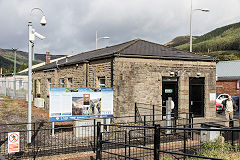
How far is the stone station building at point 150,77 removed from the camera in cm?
1520

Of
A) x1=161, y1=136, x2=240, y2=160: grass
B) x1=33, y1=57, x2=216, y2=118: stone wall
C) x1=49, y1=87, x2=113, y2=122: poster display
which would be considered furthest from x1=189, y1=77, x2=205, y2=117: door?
x1=161, y1=136, x2=240, y2=160: grass

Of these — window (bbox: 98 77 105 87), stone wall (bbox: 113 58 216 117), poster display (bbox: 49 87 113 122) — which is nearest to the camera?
poster display (bbox: 49 87 113 122)

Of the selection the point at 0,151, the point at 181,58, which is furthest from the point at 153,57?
the point at 0,151

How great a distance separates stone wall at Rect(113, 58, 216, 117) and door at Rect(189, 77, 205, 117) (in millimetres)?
301

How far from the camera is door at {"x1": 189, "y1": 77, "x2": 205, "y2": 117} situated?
17558 mm

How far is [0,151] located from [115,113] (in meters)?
7.19

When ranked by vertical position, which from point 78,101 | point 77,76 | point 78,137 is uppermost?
point 77,76

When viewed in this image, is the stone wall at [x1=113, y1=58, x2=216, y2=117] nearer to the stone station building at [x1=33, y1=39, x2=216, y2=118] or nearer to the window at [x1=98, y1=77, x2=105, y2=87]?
the stone station building at [x1=33, y1=39, x2=216, y2=118]

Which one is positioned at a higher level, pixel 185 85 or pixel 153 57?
pixel 153 57

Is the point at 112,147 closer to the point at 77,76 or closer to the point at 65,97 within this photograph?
the point at 65,97

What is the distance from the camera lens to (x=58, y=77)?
912 inches

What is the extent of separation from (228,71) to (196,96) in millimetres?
21485

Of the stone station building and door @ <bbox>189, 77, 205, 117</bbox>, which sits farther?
door @ <bbox>189, 77, 205, 117</bbox>

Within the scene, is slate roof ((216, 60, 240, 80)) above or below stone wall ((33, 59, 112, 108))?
above
